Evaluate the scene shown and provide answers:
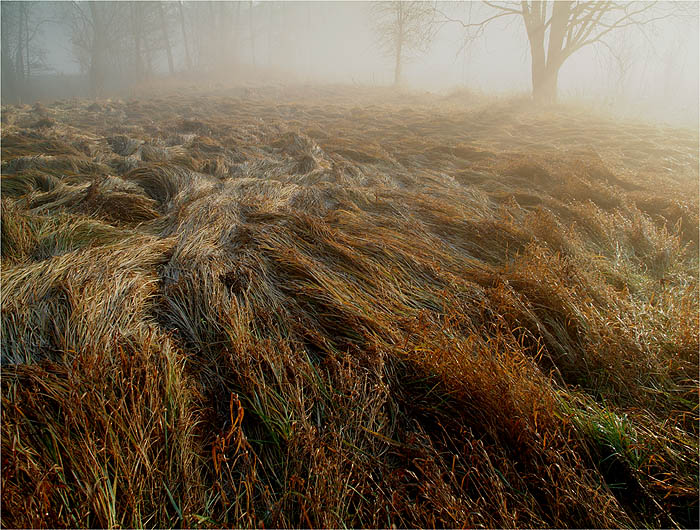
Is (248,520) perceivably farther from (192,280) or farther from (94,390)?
(192,280)

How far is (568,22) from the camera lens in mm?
10031

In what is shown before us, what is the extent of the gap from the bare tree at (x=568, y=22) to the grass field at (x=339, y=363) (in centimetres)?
946

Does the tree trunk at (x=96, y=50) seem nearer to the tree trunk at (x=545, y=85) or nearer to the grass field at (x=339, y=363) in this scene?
the tree trunk at (x=545, y=85)

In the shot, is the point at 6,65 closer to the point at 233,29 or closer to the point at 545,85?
→ the point at 233,29

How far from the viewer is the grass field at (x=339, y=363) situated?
3.03ft

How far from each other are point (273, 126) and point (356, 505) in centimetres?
824

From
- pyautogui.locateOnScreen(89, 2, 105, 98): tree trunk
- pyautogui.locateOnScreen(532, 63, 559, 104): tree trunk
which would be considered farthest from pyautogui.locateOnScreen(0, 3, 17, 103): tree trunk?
pyautogui.locateOnScreen(532, 63, 559, 104): tree trunk

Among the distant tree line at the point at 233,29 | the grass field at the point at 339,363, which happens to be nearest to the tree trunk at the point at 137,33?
the distant tree line at the point at 233,29

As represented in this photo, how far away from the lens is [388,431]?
1173 millimetres

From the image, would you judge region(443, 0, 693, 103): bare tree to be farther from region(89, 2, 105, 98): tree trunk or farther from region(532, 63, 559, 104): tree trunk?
region(89, 2, 105, 98): tree trunk

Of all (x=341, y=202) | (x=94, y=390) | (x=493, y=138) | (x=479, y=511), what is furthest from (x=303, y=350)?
(x=493, y=138)

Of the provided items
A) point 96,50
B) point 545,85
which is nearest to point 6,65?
point 96,50

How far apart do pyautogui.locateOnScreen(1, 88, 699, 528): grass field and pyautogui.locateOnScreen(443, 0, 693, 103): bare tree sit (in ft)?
31.0

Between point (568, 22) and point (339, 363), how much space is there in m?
13.5
